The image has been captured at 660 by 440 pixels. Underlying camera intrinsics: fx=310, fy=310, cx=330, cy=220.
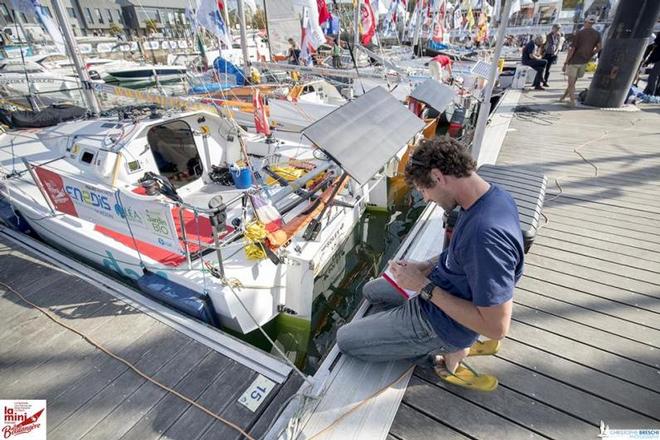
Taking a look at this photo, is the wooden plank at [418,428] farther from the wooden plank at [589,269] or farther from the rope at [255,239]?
the rope at [255,239]

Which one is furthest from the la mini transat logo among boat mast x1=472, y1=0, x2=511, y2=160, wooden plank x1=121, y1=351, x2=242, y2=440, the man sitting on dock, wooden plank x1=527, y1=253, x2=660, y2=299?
boat mast x1=472, y1=0, x2=511, y2=160

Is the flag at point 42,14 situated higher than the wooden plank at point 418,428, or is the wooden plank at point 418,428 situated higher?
the flag at point 42,14

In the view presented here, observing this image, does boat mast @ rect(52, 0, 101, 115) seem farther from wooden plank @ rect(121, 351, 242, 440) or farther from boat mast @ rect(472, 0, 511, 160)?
boat mast @ rect(472, 0, 511, 160)

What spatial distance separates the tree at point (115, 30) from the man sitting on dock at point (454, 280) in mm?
56035

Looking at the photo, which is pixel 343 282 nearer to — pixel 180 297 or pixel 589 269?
pixel 180 297

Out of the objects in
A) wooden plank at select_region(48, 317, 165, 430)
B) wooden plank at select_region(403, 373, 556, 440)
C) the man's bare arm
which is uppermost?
the man's bare arm

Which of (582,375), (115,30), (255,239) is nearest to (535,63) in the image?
(582,375)

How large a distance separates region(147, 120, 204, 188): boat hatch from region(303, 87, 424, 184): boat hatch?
3.74m

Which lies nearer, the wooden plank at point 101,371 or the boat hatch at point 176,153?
the wooden plank at point 101,371

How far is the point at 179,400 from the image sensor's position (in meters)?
2.60

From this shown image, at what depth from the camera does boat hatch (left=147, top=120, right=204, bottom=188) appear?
573cm

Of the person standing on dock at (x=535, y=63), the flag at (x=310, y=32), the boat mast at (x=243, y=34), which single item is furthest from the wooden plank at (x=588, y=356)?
the person standing on dock at (x=535, y=63)

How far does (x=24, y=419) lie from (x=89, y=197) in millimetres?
2576

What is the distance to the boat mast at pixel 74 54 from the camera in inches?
248
